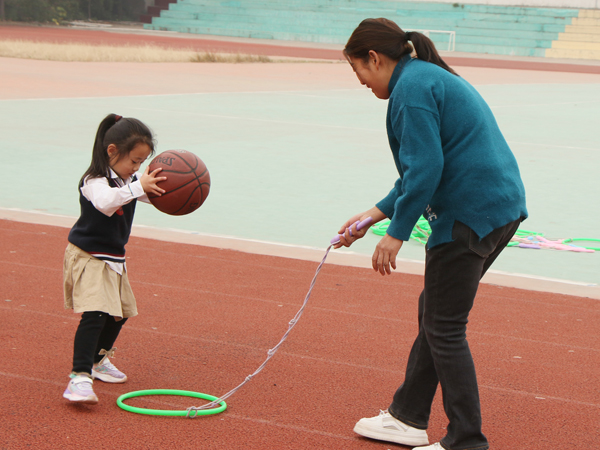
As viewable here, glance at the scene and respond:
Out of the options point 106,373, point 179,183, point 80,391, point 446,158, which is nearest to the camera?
point 446,158

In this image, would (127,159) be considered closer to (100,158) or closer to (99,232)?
(100,158)

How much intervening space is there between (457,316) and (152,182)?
5.36 ft

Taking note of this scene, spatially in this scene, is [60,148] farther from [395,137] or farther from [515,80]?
[515,80]

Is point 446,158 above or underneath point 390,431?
above

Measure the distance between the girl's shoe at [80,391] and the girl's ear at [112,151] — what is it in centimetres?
110

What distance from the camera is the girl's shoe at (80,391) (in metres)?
4.02

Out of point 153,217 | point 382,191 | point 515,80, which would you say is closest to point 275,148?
point 382,191

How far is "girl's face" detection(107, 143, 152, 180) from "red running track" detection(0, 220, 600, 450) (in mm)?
1150

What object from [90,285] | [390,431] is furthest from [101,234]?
[390,431]

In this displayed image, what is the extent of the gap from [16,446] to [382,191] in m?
7.37

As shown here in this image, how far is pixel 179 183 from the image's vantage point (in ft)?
14.0

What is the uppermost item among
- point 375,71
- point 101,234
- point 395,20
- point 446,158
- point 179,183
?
point 395,20

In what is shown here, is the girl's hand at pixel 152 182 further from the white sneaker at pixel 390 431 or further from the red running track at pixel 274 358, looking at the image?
the white sneaker at pixel 390 431

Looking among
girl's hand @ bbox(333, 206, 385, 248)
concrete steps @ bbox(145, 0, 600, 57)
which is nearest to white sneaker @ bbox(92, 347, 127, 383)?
girl's hand @ bbox(333, 206, 385, 248)
